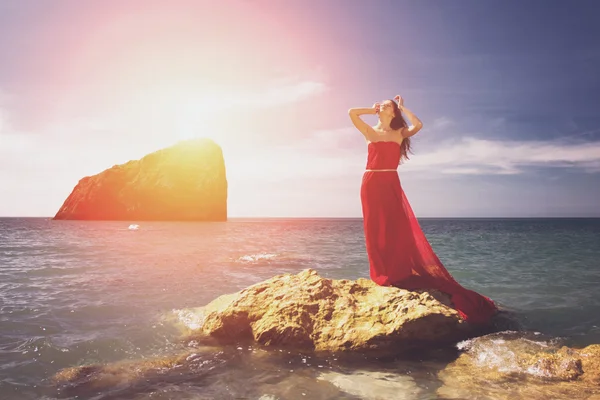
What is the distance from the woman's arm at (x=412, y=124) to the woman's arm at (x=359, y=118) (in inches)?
21.9

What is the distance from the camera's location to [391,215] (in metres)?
6.58

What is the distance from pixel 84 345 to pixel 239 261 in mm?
10722

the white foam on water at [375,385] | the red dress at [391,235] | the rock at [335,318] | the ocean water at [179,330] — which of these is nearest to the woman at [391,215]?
A: the red dress at [391,235]

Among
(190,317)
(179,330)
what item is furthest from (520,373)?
(190,317)

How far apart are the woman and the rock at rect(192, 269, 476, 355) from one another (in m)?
0.49

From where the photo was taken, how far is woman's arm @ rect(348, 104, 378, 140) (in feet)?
21.1

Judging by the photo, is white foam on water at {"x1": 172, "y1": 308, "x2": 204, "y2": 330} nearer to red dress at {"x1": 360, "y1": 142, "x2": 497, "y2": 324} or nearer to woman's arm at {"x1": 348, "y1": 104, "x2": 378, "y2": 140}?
red dress at {"x1": 360, "y1": 142, "x2": 497, "y2": 324}

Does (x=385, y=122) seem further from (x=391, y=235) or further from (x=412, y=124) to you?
(x=391, y=235)

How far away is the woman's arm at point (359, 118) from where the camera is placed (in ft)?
21.1

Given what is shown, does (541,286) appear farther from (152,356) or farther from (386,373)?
(152,356)

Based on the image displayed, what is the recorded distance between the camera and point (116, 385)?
4348 mm

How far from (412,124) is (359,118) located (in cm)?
99

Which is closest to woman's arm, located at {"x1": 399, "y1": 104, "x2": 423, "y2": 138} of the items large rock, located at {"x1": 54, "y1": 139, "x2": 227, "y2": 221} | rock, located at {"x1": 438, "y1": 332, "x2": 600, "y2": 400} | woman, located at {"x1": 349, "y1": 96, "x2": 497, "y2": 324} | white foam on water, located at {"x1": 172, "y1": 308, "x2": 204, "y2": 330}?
woman, located at {"x1": 349, "y1": 96, "x2": 497, "y2": 324}

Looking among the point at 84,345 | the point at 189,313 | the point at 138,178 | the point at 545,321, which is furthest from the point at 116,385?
the point at 138,178
